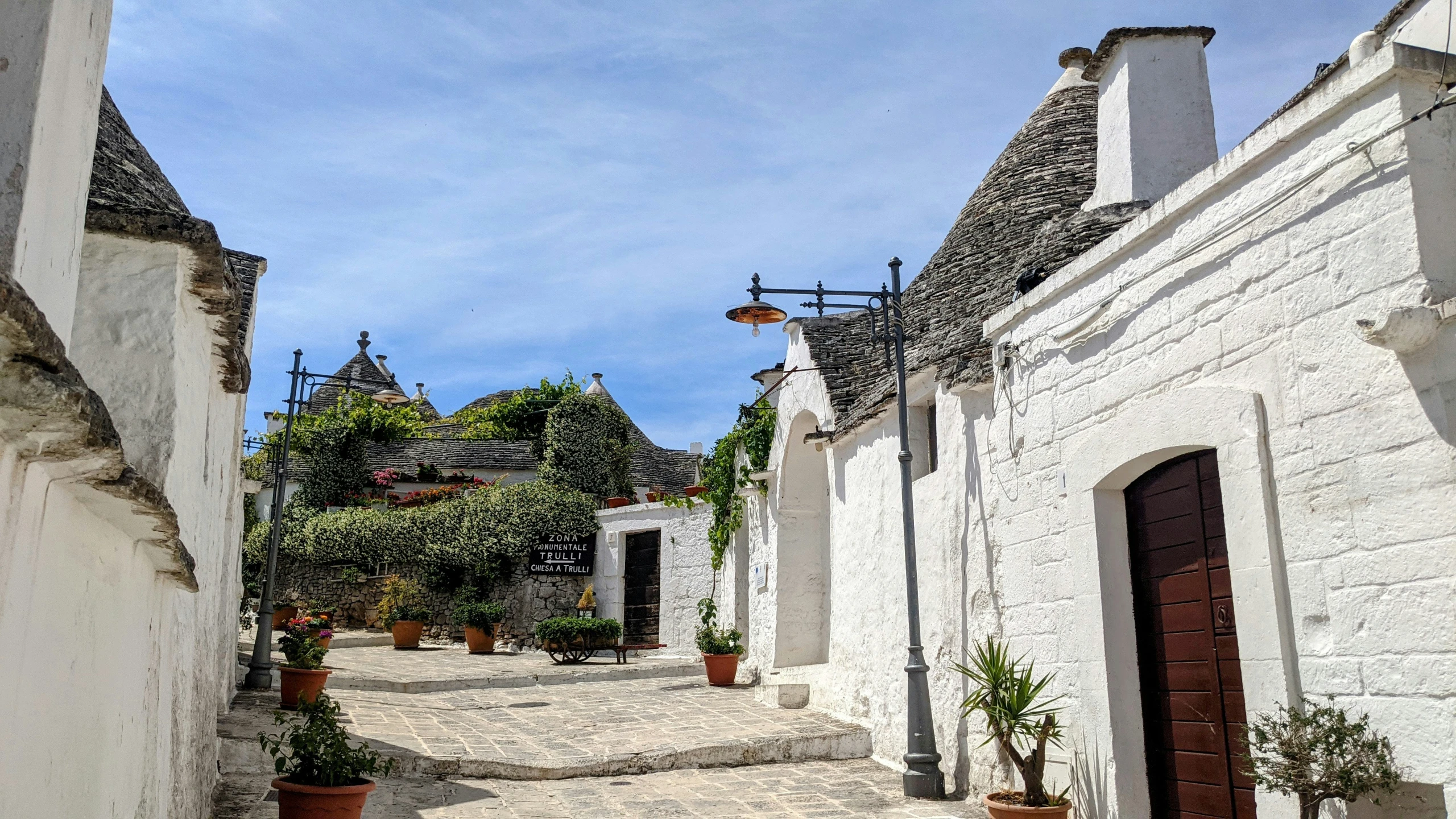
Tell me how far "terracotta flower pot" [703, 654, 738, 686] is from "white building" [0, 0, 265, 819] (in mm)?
8183

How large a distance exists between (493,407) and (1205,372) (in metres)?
26.2

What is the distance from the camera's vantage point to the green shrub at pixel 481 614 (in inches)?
755

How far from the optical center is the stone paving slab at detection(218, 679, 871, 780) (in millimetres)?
8562

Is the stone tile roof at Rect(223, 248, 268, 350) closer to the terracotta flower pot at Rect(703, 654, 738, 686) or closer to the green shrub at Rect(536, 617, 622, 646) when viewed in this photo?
the terracotta flower pot at Rect(703, 654, 738, 686)

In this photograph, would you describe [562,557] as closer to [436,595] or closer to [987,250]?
[436,595]

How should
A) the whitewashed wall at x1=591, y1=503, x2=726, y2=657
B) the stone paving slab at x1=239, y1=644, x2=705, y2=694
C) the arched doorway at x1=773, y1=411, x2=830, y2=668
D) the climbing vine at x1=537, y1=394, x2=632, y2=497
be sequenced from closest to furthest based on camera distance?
the arched doorway at x1=773, y1=411, x2=830, y2=668, the stone paving slab at x1=239, y1=644, x2=705, y2=694, the whitewashed wall at x1=591, y1=503, x2=726, y2=657, the climbing vine at x1=537, y1=394, x2=632, y2=497

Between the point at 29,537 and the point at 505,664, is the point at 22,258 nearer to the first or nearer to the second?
the point at 29,537

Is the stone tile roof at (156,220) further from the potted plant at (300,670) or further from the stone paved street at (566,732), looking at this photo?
the potted plant at (300,670)

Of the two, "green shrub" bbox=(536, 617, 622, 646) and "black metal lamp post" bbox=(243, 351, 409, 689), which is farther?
"green shrub" bbox=(536, 617, 622, 646)

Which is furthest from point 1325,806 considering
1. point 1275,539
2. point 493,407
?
point 493,407

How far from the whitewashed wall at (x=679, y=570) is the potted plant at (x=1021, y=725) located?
10980 millimetres

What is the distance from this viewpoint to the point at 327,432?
26.2m

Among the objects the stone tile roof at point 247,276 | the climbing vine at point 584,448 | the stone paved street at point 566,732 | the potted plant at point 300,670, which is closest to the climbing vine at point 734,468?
the stone paved street at point 566,732

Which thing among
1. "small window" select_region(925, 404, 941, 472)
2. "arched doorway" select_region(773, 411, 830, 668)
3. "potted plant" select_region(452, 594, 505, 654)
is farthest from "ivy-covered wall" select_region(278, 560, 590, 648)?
"small window" select_region(925, 404, 941, 472)
